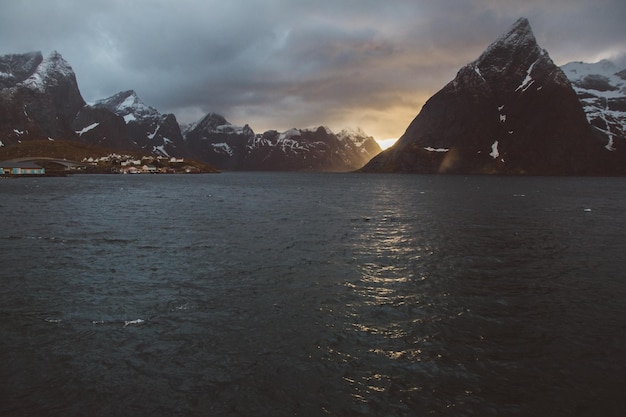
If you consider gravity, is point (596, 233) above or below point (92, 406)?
above

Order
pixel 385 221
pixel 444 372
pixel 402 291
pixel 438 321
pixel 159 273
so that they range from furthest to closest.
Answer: pixel 385 221 → pixel 159 273 → pixel 402 291 → pixel 438 321 → pixel 444 372

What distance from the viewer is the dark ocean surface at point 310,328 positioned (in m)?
14.1

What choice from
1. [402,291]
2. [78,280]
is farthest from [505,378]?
[78,280]

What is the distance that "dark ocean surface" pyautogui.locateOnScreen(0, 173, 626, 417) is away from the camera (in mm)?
14102

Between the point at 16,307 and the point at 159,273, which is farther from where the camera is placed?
the point at 159,273

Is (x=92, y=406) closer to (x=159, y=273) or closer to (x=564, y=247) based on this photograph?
(x=159, y=273)

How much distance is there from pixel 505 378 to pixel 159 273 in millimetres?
23475

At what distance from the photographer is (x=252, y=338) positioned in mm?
18594

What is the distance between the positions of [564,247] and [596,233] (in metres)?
12.4

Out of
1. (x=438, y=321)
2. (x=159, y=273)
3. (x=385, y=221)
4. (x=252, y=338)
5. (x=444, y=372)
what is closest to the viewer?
(x=444, y=372)

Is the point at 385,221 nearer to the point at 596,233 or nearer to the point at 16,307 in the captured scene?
the point at 596,233

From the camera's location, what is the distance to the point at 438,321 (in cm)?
2100

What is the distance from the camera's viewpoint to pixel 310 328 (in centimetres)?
1980

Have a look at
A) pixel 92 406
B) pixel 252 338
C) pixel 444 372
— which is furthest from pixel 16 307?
pixel 444 372
